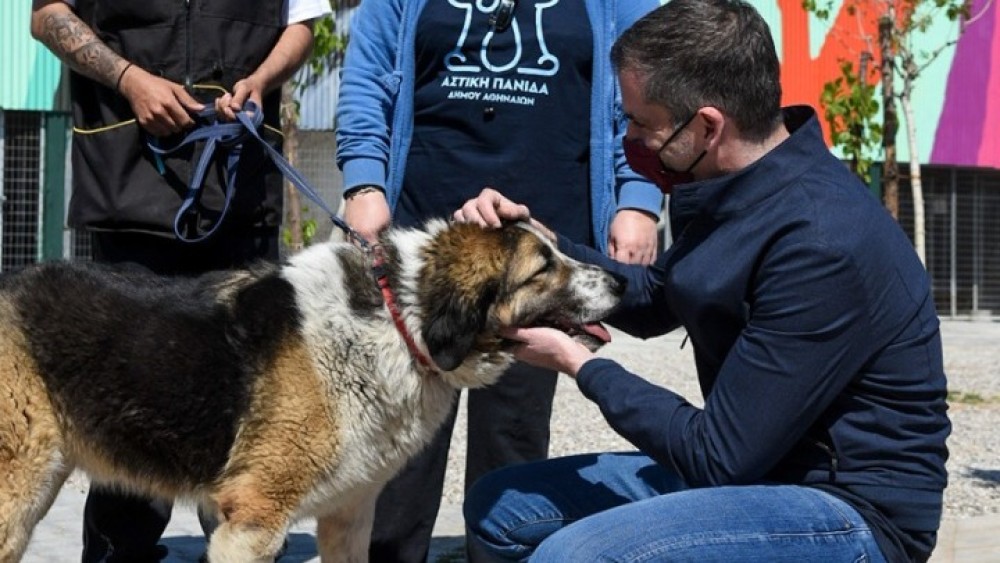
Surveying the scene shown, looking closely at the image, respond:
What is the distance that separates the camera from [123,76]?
4.52m

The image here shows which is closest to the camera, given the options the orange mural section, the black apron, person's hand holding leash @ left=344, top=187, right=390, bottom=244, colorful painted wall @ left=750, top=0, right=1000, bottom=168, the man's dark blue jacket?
the man's dark blue jacket

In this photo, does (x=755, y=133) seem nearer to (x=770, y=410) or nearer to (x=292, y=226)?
(x=770, y=410)

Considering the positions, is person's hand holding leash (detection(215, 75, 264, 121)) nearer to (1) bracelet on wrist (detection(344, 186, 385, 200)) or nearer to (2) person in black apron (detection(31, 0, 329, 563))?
(2) person in black apron (detection(31, 0, 329, 563))

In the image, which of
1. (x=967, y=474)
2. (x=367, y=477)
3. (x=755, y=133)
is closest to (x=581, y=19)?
(x=755, y=133)

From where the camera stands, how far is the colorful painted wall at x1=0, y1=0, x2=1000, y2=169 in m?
21.0

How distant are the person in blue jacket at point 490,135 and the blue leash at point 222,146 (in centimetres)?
28

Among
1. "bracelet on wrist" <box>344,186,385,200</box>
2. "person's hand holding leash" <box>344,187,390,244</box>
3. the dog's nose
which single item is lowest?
the dog's nose

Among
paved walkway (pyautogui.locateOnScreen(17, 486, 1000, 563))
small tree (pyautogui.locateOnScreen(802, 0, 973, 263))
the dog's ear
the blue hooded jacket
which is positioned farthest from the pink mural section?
the dog's ear

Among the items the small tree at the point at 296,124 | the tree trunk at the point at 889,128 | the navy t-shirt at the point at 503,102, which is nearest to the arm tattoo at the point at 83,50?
the navy t-shirt at the point at 503,102

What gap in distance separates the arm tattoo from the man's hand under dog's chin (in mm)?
1830

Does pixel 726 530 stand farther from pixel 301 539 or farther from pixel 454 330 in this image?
pixel 301 539

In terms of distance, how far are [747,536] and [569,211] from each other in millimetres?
1675

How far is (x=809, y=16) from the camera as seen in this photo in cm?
2106

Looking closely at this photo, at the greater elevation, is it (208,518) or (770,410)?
(770,410)
